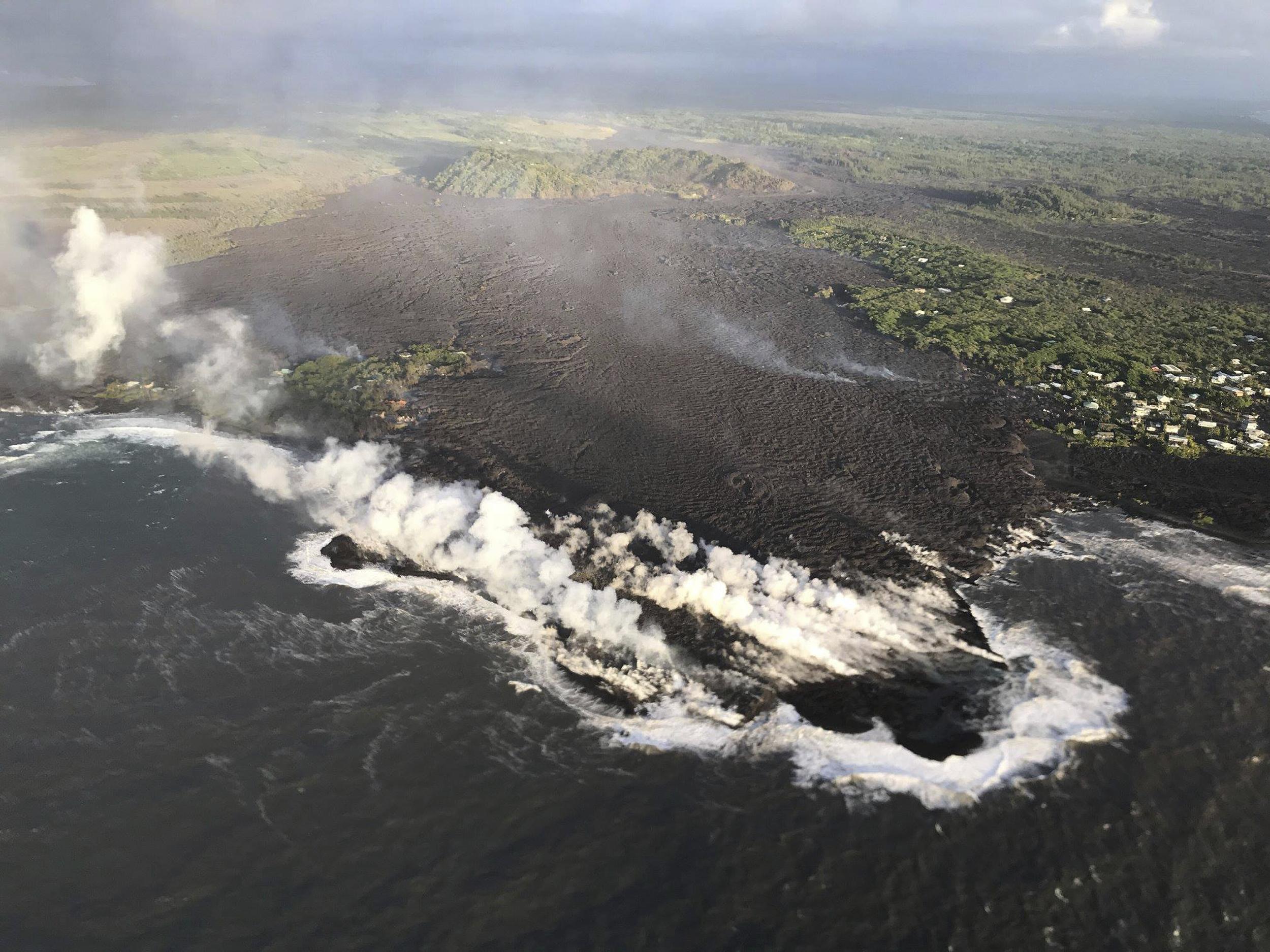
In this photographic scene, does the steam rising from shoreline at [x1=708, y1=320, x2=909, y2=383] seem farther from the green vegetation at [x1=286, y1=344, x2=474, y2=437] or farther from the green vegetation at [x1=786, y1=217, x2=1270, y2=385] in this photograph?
the green vegetation at [x1=286, y1=344, x2=474, y2=437]

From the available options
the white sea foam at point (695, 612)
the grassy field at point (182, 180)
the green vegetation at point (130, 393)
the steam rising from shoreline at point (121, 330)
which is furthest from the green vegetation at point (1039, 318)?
the grassy field at point (182, 180)

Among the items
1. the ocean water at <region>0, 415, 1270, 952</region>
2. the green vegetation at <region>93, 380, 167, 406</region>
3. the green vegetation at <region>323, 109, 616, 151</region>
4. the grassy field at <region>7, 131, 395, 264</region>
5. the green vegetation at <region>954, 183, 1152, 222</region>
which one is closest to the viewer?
the ocean water at <region>0, 415, 1270, 952</region>

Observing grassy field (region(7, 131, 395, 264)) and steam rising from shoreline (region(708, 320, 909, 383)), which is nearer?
steam rising from shoreline (region(708, 320, 909, 383))

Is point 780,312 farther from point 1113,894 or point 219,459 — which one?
point 1113,894

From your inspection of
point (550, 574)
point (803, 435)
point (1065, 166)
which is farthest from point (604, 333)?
point (1065, 166)

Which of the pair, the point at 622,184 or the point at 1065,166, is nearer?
the point at 622,184

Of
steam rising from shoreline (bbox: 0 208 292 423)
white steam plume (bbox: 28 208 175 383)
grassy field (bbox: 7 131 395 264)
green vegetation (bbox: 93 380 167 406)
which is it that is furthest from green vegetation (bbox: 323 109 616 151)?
green vegetation (bbox: 93 380 167 406)
